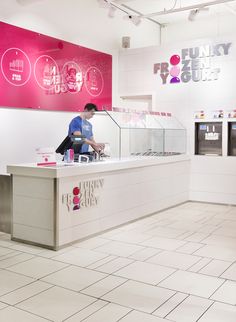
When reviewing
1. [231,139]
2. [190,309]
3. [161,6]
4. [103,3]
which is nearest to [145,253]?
[190,309]

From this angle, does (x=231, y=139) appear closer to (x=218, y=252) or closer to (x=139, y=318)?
(x=218, y=252)

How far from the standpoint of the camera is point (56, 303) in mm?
3066

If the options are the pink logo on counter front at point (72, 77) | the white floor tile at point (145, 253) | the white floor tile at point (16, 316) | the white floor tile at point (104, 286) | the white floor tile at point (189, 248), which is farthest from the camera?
the pink logo on counter front at point (72, 77)

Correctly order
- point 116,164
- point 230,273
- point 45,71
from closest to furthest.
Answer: point 230,273
point 116,164
point 45,71

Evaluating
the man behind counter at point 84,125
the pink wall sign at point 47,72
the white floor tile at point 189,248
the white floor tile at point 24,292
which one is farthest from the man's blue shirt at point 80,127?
the white floor tile at point 24,292

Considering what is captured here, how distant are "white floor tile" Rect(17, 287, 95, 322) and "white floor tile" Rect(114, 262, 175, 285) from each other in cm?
61

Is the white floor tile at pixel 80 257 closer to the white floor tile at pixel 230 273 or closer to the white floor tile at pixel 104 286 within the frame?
the white floor tile at pixel 104 286

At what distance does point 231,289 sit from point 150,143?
3785mm

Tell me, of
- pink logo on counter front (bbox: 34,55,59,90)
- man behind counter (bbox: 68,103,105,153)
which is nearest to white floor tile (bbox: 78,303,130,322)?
man behind counter (bbox: 68,103,105,153)

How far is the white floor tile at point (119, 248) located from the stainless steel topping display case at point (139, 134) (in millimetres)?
1591

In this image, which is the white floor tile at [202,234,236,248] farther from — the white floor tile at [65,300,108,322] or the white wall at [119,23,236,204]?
the white wall at [119,23,236,204]

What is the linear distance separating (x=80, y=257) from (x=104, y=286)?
0.82 meters

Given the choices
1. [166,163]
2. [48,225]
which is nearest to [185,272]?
[48,225]

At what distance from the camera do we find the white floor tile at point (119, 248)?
14.3ft
